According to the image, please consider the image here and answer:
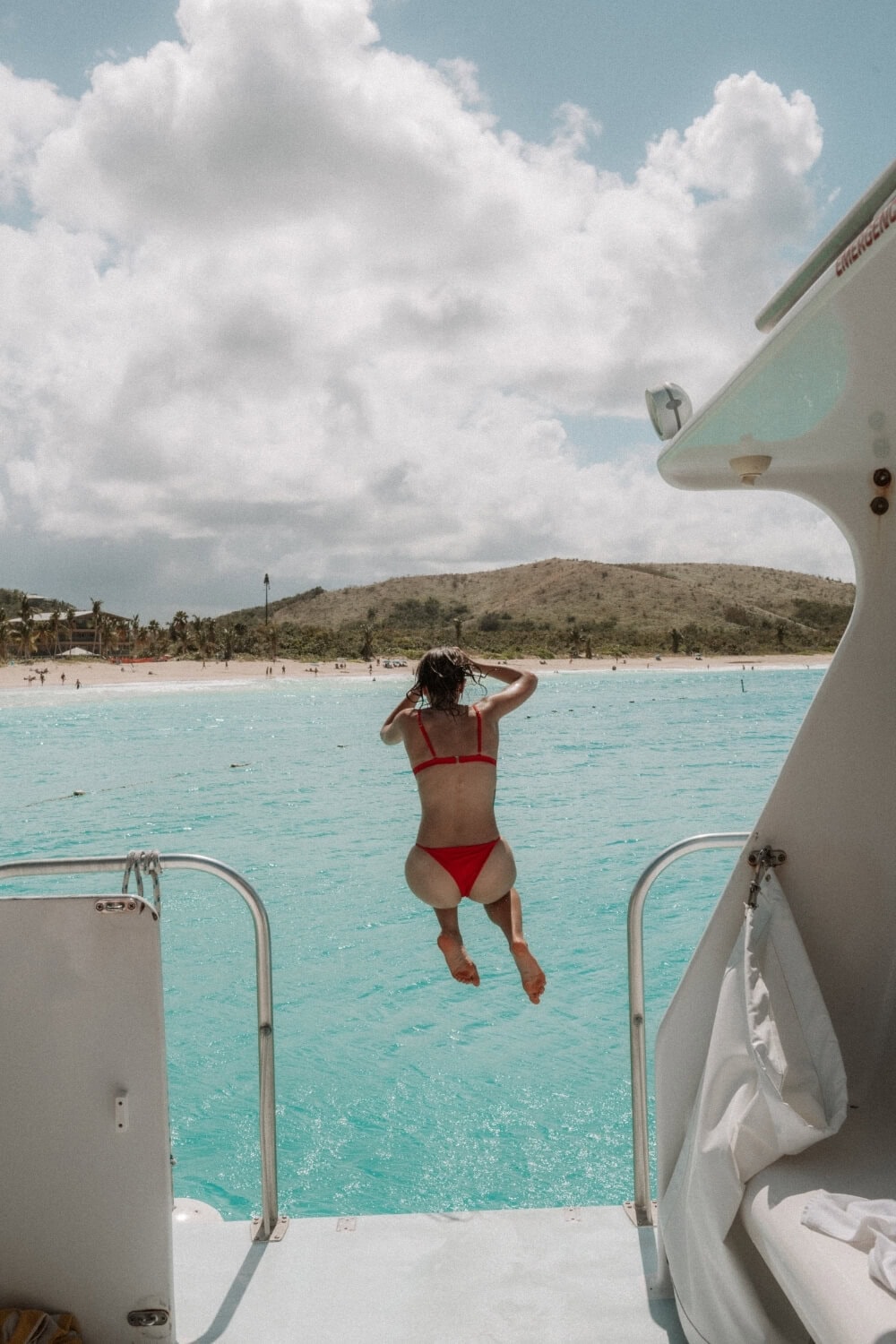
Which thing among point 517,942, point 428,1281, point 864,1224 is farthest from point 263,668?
point 864,1224

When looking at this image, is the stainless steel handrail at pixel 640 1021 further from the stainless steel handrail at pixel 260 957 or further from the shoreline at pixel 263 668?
the shoreline at pixel 263 668

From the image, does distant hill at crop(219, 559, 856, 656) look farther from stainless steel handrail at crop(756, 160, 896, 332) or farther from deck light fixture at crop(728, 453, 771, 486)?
stainless steel handrail at crop(756, 160, 896, 332)

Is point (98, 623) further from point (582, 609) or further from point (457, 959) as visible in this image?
point (457, 959)

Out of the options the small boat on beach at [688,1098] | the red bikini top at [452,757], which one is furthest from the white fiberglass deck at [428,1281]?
the red bikini top at [452,757]

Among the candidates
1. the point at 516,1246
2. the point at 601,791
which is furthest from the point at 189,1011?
the point at 601,791

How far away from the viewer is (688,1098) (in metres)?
2.34

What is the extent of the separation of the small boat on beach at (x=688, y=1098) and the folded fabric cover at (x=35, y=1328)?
41mm

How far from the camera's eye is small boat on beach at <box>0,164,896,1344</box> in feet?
6.52

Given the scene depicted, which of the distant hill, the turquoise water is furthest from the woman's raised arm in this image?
the distant hill

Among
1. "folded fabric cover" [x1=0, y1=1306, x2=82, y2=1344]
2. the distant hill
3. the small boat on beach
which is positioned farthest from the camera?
the distant hill

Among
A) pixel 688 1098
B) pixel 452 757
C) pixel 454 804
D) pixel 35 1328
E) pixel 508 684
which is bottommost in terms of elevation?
pixel 35 1328

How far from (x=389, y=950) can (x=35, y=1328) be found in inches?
350

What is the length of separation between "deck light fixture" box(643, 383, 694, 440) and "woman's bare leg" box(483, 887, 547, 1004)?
1.53 metres

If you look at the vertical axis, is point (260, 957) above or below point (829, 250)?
below
